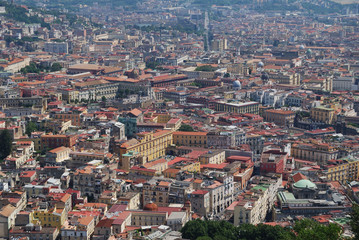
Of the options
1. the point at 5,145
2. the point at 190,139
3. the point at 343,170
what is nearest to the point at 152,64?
the point at 190,139

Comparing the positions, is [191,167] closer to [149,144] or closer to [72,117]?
[149,144]

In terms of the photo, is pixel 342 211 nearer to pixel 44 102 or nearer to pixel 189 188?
pixel 189 188

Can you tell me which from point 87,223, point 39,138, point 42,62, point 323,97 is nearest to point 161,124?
point 39,138

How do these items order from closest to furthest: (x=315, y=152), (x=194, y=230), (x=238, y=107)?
(x=194, y=230)
(x=315, y=152)
(x=238, y=107)

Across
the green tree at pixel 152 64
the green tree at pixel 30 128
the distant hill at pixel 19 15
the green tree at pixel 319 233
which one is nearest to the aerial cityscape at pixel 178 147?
the green tree at pixel 319 233

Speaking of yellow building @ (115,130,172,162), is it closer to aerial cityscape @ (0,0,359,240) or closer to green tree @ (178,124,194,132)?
aerial cityscape @ (0,0,359,240)

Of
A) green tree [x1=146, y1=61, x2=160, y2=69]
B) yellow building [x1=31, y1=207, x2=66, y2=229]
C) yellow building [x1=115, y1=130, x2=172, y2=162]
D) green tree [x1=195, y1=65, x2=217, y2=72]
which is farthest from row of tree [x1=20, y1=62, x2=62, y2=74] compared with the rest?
yellow building [x1=31, y1=207, x2=66, y2=229]
